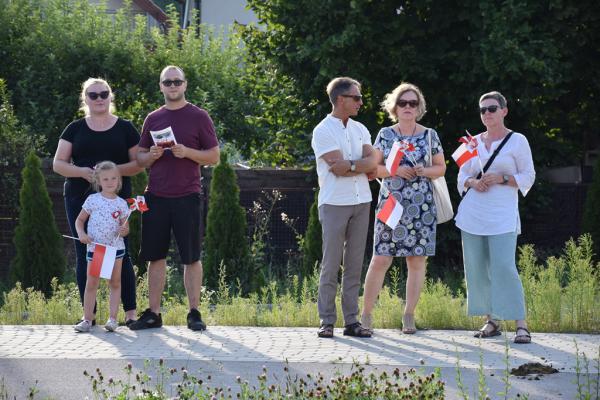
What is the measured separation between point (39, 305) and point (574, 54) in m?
8.60

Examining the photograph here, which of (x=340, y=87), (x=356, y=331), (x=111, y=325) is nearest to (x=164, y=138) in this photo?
(x=340, y=87)

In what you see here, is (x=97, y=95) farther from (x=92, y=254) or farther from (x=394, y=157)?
(x=394, y=157)

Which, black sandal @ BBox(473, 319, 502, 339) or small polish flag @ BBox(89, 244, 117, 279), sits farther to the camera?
small polish flag @ BBox(89, 244, 117, 279)

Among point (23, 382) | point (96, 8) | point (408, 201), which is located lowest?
point (23, 382)

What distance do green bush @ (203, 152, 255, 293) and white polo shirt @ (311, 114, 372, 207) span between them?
5.11 meters

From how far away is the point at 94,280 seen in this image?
9414mm

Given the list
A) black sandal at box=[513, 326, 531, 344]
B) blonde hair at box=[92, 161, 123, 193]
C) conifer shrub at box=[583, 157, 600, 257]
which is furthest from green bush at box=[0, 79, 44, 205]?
black sandal at box=[513, 326, 531, 344]

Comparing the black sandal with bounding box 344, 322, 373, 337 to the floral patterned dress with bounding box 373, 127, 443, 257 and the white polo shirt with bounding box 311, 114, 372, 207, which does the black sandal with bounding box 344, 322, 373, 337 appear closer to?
the floral patterned dress with bounding box 373, 127, 443, 257

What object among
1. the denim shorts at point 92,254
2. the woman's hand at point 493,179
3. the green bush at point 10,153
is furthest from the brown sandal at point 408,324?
the green bush at point 10,153

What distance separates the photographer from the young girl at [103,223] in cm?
934

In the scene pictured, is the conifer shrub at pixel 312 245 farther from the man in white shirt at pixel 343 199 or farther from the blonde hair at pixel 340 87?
the blonde hair at pixel 340 87

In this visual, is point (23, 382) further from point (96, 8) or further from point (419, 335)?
point (96, 8)

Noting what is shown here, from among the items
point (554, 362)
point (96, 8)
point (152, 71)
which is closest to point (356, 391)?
point (554, 362)

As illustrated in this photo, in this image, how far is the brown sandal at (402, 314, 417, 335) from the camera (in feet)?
30.0
